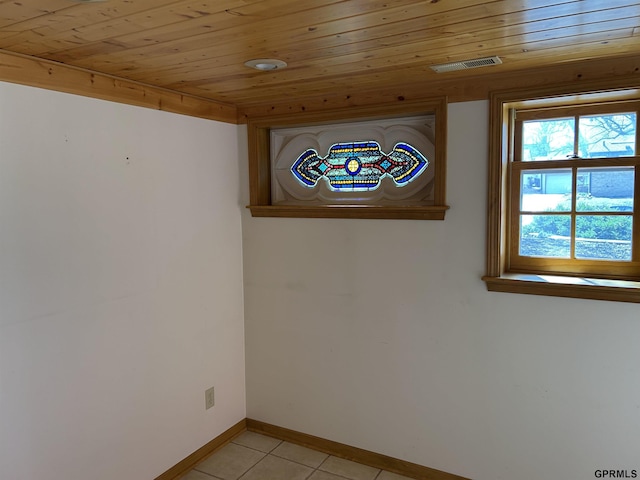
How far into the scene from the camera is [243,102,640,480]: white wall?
234 centimetres

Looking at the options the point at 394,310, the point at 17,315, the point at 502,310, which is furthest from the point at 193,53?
the point at 502,310

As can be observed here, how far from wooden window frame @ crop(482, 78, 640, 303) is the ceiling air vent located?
257 millimetres

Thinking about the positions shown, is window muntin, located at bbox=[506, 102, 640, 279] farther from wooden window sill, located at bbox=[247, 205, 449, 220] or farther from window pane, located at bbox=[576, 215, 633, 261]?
wooden window sill, located at bbox=[247, 205, 449, 220]

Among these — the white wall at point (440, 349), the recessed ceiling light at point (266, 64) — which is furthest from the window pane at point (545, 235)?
the recessed ceiling light at point (266, 64)

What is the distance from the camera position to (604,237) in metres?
2.37

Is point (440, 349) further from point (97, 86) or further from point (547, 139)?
point (97, 86)

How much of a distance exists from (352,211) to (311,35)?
1.25 m

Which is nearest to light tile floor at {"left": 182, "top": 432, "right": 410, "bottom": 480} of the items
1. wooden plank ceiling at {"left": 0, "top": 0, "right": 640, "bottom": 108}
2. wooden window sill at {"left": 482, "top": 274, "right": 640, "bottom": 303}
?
wooden window sill at {"left": 482, "top": 274, "right": 640, "bottom": 303}

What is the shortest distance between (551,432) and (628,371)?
0.48 m

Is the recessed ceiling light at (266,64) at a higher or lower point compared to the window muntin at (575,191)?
higher

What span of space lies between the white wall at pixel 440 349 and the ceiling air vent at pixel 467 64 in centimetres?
29

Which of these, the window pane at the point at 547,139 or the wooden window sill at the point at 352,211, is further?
the wooden window sill at the point at 352,211

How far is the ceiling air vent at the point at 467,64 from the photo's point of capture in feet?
6.97

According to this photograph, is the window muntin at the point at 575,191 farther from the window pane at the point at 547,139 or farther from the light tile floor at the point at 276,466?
the light tile floor at the point at 276,466
